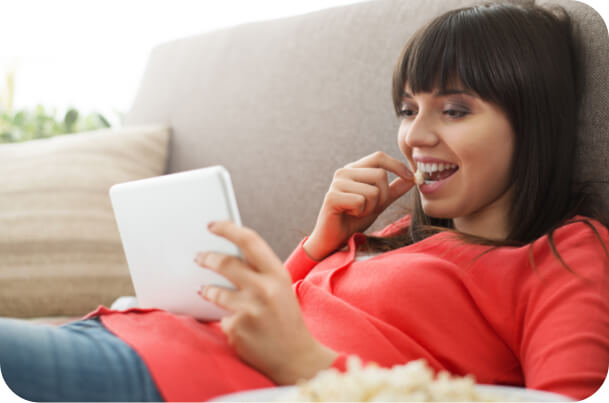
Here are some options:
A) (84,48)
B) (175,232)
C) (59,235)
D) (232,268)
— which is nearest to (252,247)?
(232,268)

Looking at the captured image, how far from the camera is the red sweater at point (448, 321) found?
2.18 feet

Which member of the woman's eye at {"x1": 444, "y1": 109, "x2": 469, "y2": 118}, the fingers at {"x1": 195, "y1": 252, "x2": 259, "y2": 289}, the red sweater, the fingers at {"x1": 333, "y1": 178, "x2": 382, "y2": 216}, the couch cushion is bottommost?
the couch cushion

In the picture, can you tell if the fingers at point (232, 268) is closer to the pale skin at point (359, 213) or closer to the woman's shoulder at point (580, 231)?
the pale skin at point (359, 213)

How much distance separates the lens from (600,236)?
Answer: 791mm

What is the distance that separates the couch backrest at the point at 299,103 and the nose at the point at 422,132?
0.21m

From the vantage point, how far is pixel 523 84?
34.6 inches

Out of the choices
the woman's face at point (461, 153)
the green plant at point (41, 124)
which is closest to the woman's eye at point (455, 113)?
the woman's face at point (461, 153)

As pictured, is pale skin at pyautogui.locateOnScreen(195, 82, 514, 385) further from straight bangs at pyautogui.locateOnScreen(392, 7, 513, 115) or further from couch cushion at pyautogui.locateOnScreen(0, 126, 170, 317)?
couch cushion at pyautogui.locateOnScreen(0, 126, 170, 317)

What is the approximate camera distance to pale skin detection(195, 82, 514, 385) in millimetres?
619

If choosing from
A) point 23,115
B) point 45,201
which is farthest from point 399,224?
point 23,115

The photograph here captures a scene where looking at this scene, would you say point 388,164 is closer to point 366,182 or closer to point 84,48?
point 366,182

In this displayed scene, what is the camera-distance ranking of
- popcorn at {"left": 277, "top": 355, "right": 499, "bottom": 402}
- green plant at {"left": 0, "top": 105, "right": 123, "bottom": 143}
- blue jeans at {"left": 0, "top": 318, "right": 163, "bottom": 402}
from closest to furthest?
popcorn at {"left": 277, "top": 355, "right": 499, "bottom": 402} < blue jeans at {"left": 0, "top": 318, "right": 163, "bottom": 402} < green plant at {"left": 0, "top": 105, "right": 123, "bottom": 143}

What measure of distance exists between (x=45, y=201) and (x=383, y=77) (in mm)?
860

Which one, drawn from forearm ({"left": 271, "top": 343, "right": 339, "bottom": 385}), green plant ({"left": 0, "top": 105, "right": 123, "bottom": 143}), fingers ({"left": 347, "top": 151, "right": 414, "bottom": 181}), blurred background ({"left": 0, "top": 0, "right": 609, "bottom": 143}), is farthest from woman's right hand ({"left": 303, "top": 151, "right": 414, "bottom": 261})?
green plant ({"left": 0, "top": 105, "right": 123, "bottom": 143})
